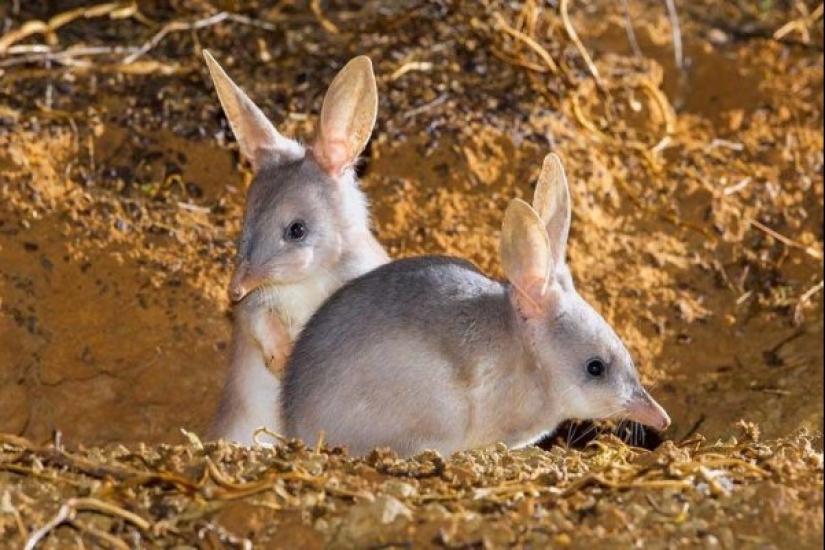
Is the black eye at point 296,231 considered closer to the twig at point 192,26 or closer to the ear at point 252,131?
the ear at point 252,131

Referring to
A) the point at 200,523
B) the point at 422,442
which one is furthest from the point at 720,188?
the point at 200,523

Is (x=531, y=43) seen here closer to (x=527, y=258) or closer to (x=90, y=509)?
(x=527, y=258)

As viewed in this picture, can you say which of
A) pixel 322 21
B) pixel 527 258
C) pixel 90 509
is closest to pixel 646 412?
pixel 527 258

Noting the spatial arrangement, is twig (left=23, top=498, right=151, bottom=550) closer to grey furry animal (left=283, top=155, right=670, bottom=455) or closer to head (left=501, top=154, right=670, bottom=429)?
grey furry animal (left=283, top=155, right=670, bottom=455)

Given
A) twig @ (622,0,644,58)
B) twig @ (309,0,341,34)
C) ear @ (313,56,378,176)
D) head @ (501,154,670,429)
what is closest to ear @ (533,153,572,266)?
head @ (501,154,670,429)

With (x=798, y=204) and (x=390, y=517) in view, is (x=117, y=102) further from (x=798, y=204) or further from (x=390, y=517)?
(x=390, y=517)
